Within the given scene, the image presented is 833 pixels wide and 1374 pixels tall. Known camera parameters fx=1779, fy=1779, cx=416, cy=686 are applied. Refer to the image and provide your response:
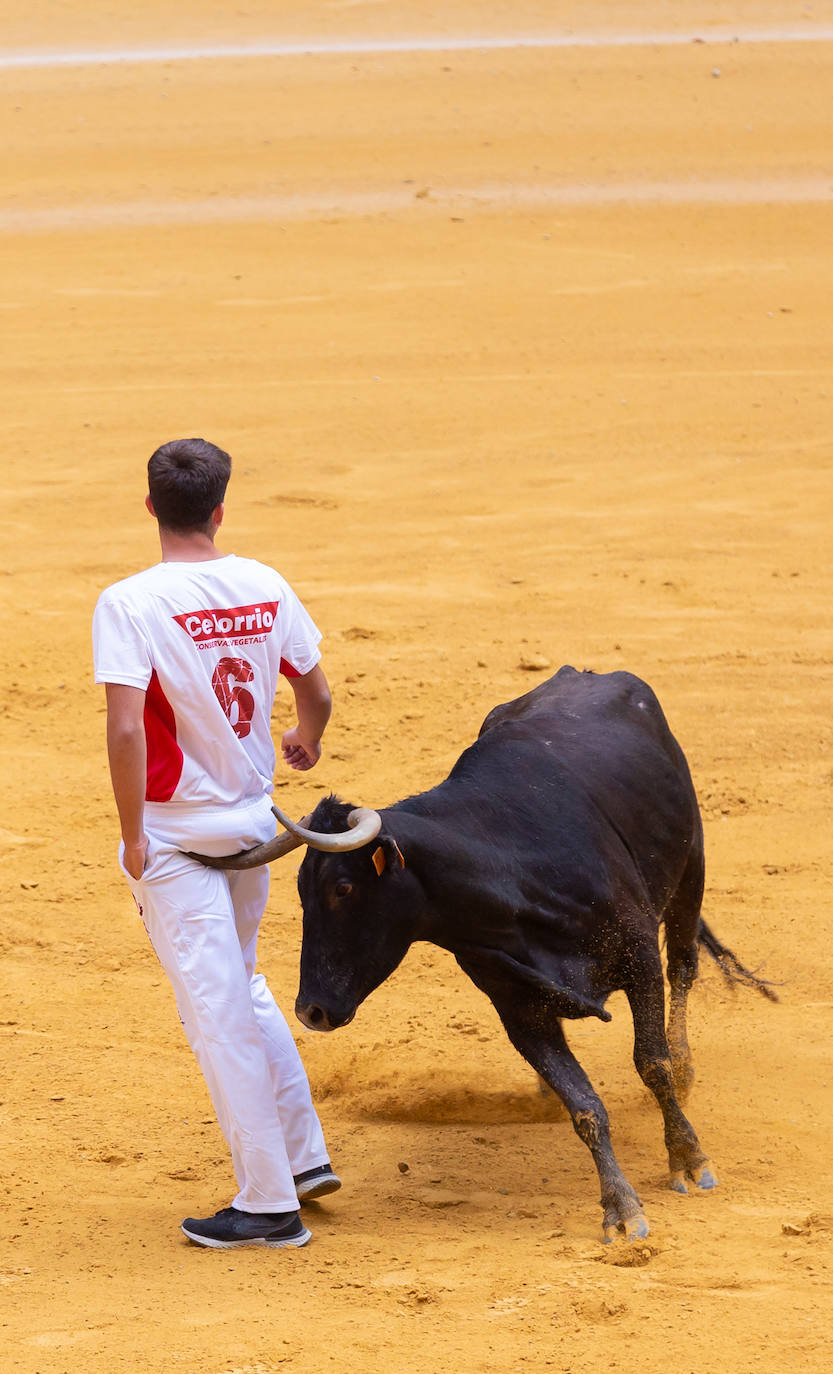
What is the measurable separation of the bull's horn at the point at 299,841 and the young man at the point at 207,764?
0.04 metres

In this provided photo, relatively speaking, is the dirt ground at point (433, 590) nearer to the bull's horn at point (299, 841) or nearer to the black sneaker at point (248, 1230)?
the black sneaker at point (248, 1230)

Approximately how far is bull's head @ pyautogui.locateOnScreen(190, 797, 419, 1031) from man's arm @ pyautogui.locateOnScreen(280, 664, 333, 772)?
359 millimetres

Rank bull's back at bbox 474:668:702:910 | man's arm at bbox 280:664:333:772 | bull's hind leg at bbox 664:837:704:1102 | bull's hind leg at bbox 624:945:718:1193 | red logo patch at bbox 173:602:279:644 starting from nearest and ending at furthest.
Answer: red logo patch at bbox 173:602:279:644
man's arm at bbox 280:664:333:772
bull's hind leg at bbox 624:945:718:1193
bull's back at bbox 474:668:702:910
bull's hind leg at bbox 664:837:704:1102

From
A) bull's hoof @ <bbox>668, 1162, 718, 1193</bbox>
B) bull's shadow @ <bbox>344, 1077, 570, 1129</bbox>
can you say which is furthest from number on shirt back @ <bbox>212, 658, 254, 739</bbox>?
bull's hoof @ <bbox>668, 1162, 718, 1193</bbox>

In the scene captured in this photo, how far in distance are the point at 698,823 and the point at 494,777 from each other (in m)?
1.03

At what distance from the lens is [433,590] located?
35.8ft

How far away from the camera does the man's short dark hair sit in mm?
4598

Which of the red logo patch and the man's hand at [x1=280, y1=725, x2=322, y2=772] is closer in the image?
the red logo patch

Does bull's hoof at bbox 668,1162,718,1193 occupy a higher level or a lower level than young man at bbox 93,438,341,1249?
lower

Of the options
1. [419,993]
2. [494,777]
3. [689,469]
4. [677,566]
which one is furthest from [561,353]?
[494,777]

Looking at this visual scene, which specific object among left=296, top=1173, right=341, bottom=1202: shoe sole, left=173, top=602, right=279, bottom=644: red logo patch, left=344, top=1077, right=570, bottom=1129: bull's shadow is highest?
left=173, top=602, right=279, bottom=644: red logo patch

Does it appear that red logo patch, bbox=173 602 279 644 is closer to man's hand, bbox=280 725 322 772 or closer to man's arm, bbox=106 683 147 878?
man's arm, bbox=106 683 147 878

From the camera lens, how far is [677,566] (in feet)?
36.9

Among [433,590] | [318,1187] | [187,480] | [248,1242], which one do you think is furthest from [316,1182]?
[433,590]
